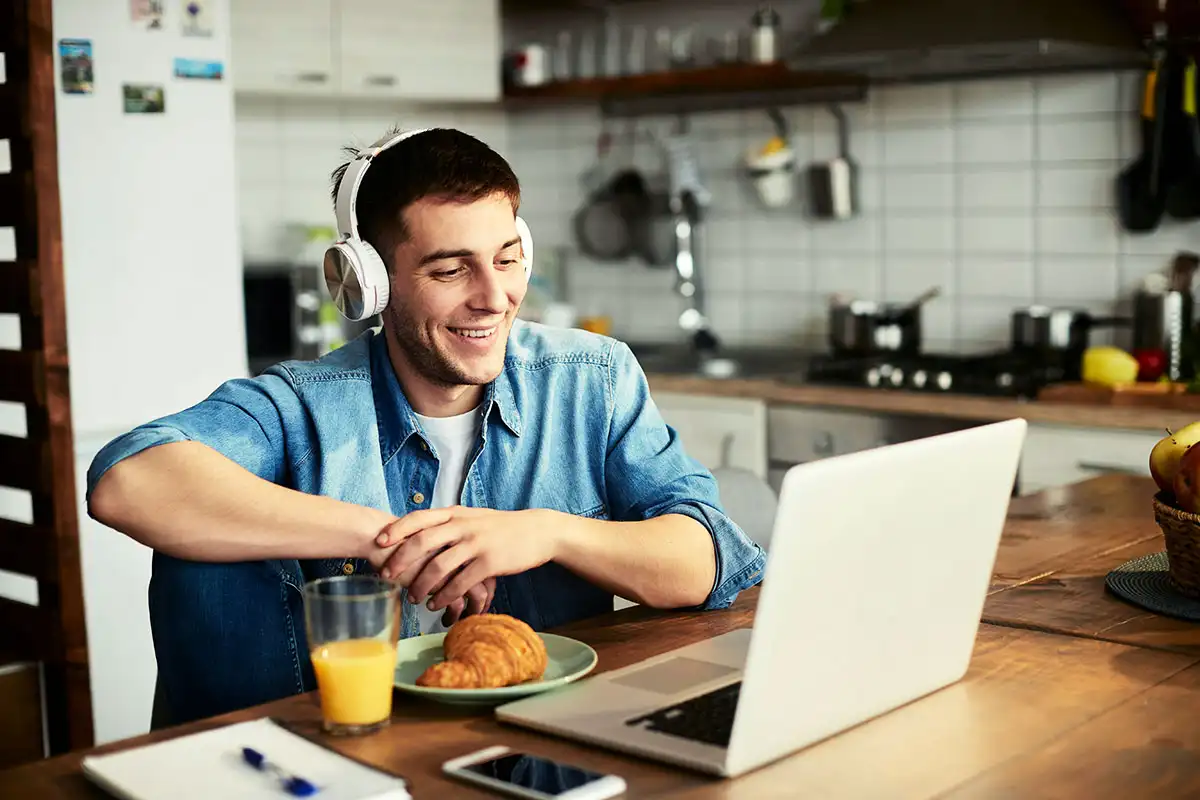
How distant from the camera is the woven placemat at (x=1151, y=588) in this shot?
1.50 metres

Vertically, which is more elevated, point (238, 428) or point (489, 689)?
point (238, 428)

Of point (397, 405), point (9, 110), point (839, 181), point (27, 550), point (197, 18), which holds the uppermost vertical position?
point (197, 18)

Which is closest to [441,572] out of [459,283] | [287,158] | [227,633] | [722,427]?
[227,633]

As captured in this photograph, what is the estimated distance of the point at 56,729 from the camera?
2777mm

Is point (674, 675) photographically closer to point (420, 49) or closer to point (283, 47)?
point (283, 47)

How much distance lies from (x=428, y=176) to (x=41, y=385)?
1.36 m

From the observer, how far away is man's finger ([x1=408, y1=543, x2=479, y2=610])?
4.51 feet

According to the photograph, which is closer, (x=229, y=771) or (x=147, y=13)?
(x=229, y=771)

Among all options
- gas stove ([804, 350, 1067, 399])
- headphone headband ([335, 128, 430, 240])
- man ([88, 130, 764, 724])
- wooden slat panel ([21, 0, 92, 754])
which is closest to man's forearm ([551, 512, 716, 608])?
man ([88, 130, 764, 724])

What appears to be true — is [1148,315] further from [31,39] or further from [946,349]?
[31,39]

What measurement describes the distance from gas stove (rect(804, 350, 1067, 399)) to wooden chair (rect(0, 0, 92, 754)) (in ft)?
5.88

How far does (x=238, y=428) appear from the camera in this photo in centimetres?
161

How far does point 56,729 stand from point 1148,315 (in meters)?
2.53

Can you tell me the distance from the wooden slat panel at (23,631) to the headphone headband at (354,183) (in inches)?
58.0
